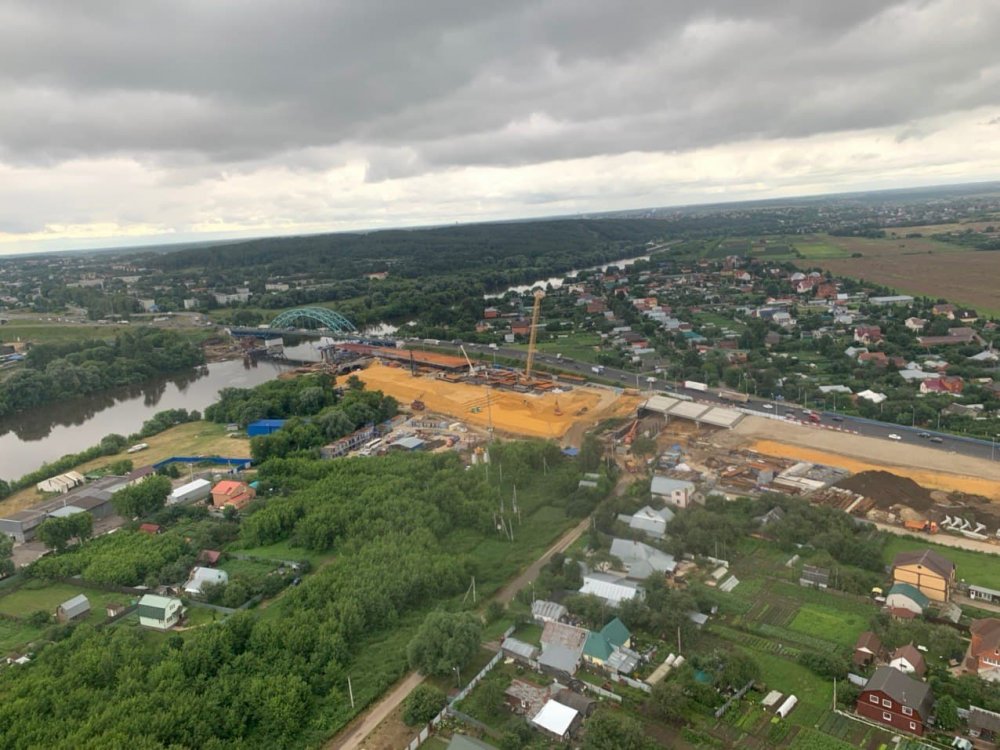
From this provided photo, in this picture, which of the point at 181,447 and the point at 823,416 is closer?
the point at 823,416

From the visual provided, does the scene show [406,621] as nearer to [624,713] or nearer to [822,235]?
[624,713]

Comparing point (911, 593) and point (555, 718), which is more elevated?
point (911, 593)

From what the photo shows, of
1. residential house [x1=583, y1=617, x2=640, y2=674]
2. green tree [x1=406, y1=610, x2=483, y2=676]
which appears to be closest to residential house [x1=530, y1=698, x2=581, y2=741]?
residential house [x1=583, y1=617, x2=640, y2=674]

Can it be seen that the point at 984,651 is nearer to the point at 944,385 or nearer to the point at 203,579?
the point at 203,579

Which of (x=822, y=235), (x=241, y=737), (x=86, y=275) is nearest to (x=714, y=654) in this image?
(x=241, y=737)

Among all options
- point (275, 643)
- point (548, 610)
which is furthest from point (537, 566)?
point (275, 643)

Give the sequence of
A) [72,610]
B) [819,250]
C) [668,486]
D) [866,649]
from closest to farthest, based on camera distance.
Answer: [866,649], [72,610], [668,486], [819,250]
